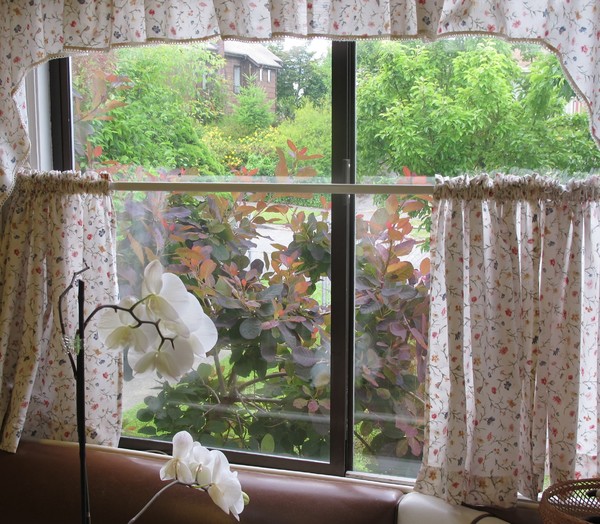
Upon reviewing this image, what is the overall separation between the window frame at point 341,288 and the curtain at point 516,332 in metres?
0.35

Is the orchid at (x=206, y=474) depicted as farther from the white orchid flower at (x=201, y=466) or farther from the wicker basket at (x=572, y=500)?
the wicker basket at (x=572, y=500)

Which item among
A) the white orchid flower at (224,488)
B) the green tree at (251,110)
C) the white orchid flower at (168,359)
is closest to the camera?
the white orchid flower at (168,359)

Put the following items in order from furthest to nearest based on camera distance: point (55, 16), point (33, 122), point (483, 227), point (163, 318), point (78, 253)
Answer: point (33, 122) → point (78, 253) → point (55, 16) → point (483, 227) → point (163, 318)

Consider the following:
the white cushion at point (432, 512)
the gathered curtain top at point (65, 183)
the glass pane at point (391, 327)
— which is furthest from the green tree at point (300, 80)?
the white cushion at point (432, 512)

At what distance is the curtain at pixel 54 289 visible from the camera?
2.19 metres

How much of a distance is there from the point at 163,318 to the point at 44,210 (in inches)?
51.8

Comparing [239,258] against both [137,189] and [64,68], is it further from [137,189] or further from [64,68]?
[64,68]

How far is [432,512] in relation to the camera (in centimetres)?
183

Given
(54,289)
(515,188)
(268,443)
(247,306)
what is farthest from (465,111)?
(54,289)

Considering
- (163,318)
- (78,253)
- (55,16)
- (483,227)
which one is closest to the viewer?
(163,318)

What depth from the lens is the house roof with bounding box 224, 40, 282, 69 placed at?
2170 millimetres

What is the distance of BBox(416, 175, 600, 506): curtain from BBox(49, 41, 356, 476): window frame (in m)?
0.35

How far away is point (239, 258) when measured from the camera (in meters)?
2.28

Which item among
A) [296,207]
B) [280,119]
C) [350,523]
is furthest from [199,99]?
[350,523]
